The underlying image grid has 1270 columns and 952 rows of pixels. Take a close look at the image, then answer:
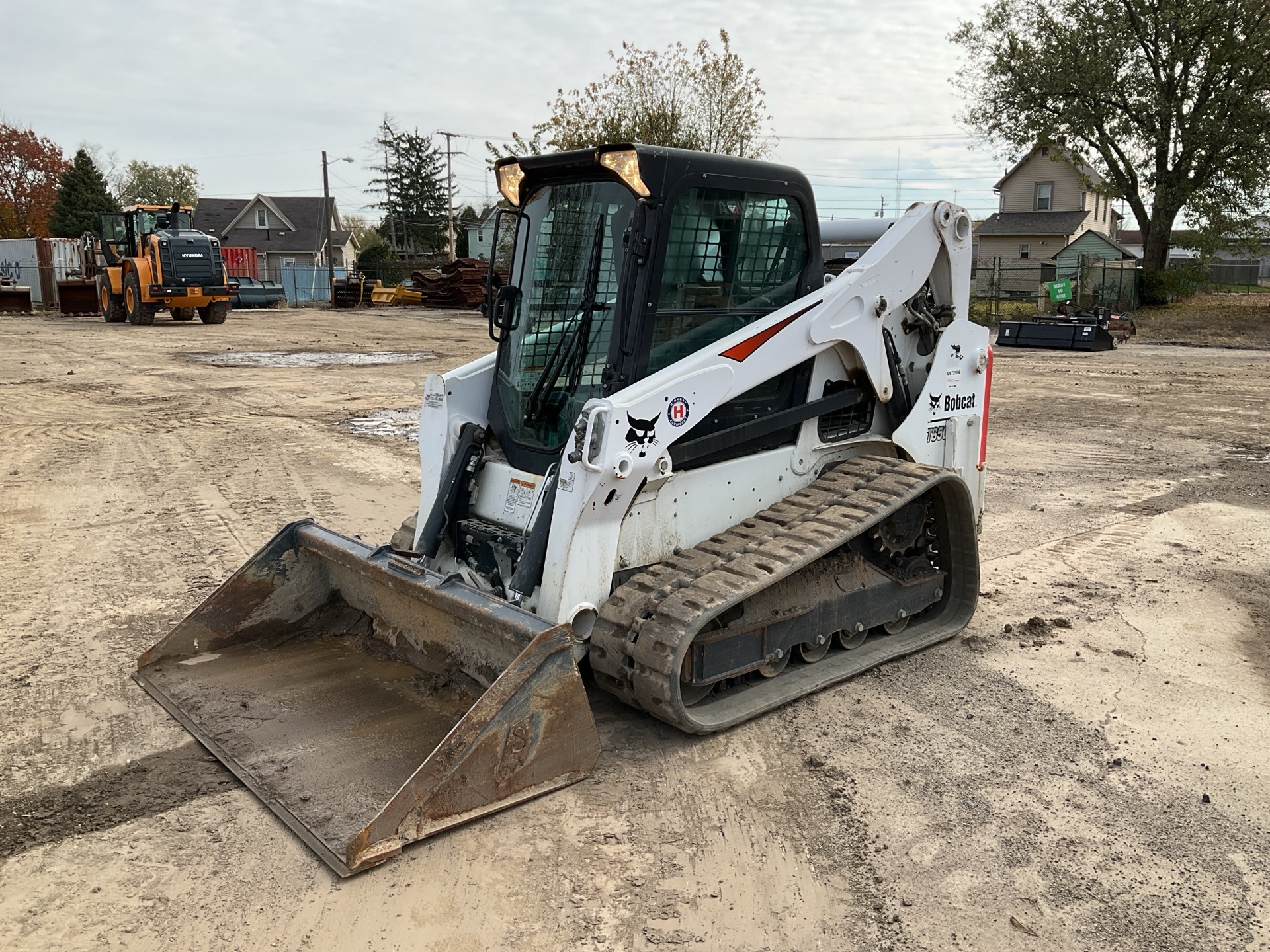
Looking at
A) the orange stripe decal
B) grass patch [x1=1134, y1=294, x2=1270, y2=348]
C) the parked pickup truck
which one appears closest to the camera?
the orange stripe decal

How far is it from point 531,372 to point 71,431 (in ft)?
28.0

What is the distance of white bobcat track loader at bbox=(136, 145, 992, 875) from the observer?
3.85m

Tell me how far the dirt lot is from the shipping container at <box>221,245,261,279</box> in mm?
34432

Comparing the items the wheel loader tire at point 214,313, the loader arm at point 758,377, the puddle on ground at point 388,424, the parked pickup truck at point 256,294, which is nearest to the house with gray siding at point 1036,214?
the parked pickup truck at point 256,294

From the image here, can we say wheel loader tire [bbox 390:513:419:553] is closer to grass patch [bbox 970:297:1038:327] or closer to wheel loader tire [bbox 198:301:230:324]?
wheel loader tire [bbox 198:301:230:324]

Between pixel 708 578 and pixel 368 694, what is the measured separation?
1.55 metres

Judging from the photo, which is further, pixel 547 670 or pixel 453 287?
pixel 453 287

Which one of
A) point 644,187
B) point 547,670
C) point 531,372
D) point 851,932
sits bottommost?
point 851,932

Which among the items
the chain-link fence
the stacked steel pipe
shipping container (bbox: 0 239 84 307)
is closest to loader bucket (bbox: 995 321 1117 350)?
the chain-link fence

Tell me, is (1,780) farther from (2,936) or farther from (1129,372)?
(1129,372)

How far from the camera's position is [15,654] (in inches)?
200

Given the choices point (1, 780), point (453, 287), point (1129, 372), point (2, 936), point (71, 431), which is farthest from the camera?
point (453, 287)

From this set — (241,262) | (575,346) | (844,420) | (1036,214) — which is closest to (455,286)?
(241,262)

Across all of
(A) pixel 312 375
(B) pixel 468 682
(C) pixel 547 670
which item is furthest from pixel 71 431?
(C) pixel 547 670
